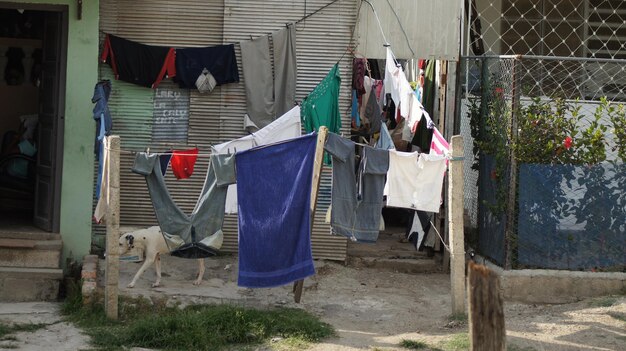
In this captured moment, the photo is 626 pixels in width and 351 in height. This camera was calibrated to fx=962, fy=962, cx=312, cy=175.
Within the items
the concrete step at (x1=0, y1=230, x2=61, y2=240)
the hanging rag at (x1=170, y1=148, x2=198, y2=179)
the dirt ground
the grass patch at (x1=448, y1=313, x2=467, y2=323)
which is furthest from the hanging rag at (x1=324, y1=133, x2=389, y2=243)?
the concrete step at (x1=0, y1=230, x2=61, y2=240)

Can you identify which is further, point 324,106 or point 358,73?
point 358,73

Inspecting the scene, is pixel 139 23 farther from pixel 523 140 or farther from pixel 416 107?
pixel 523 140

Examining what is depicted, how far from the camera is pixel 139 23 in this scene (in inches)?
431

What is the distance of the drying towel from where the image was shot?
8758mm

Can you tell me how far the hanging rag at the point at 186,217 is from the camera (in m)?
8.95

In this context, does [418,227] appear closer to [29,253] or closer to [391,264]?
[391,264]

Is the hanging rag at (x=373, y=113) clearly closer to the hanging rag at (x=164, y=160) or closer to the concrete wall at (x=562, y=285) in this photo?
the concrete wall at (x=562, y=285)

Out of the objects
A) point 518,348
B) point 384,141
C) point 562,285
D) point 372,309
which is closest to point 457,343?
point 518,348

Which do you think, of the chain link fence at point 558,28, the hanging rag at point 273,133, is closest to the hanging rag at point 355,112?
the hanging rag at point 273,133

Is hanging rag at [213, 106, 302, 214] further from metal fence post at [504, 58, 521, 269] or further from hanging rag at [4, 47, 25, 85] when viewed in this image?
hanging rag at [4, 47, 25, 85]

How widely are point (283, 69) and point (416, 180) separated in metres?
2.59

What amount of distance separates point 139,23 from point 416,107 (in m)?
3.38

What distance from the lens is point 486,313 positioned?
573 cm

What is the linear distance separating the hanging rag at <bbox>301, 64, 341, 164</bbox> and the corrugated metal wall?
0.21m
